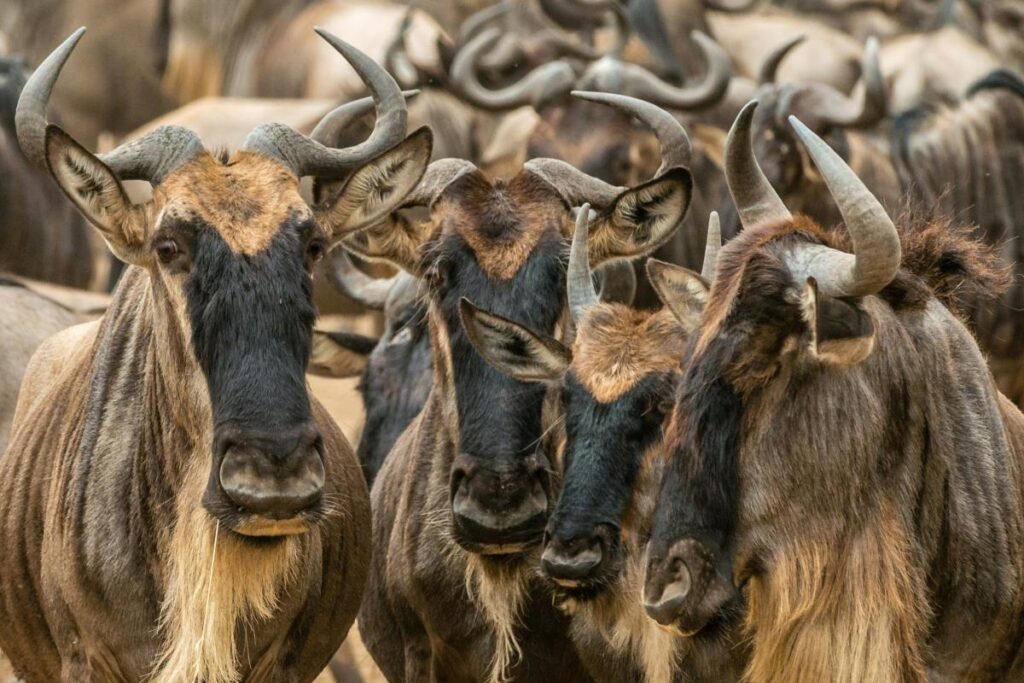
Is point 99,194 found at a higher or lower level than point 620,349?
higher

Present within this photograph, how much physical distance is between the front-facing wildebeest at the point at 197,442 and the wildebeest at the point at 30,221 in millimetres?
6478

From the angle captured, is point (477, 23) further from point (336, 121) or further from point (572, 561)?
point (572, 561)

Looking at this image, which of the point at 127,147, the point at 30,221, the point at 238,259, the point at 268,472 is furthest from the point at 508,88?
the point at 268,472

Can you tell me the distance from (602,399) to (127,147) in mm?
1589

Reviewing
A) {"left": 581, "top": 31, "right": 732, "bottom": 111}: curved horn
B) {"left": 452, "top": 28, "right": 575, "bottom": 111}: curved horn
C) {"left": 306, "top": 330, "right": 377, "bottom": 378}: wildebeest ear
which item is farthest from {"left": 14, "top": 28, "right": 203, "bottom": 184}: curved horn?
{"left": 581, "top": 31, "right": 732, "bottom": 111}: curved horn

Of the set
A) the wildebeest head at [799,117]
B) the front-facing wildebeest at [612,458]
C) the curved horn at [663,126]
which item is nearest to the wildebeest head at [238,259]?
the front-facing wildebeest at [612,458]

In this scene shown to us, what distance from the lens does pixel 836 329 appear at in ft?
14.9

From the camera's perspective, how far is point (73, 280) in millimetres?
12953

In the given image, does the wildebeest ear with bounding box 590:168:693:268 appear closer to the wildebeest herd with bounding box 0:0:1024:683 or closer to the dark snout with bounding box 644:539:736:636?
the wildebeest herd with bounding box 0:0:1024:683

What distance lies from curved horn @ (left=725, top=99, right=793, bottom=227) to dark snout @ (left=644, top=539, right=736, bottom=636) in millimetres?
1153

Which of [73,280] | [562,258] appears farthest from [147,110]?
[562,258]

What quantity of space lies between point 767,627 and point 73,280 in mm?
9072

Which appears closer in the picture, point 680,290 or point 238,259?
point 238,259

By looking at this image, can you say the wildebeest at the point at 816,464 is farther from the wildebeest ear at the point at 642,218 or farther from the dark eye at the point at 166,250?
the dark eye at the point at 166,250
